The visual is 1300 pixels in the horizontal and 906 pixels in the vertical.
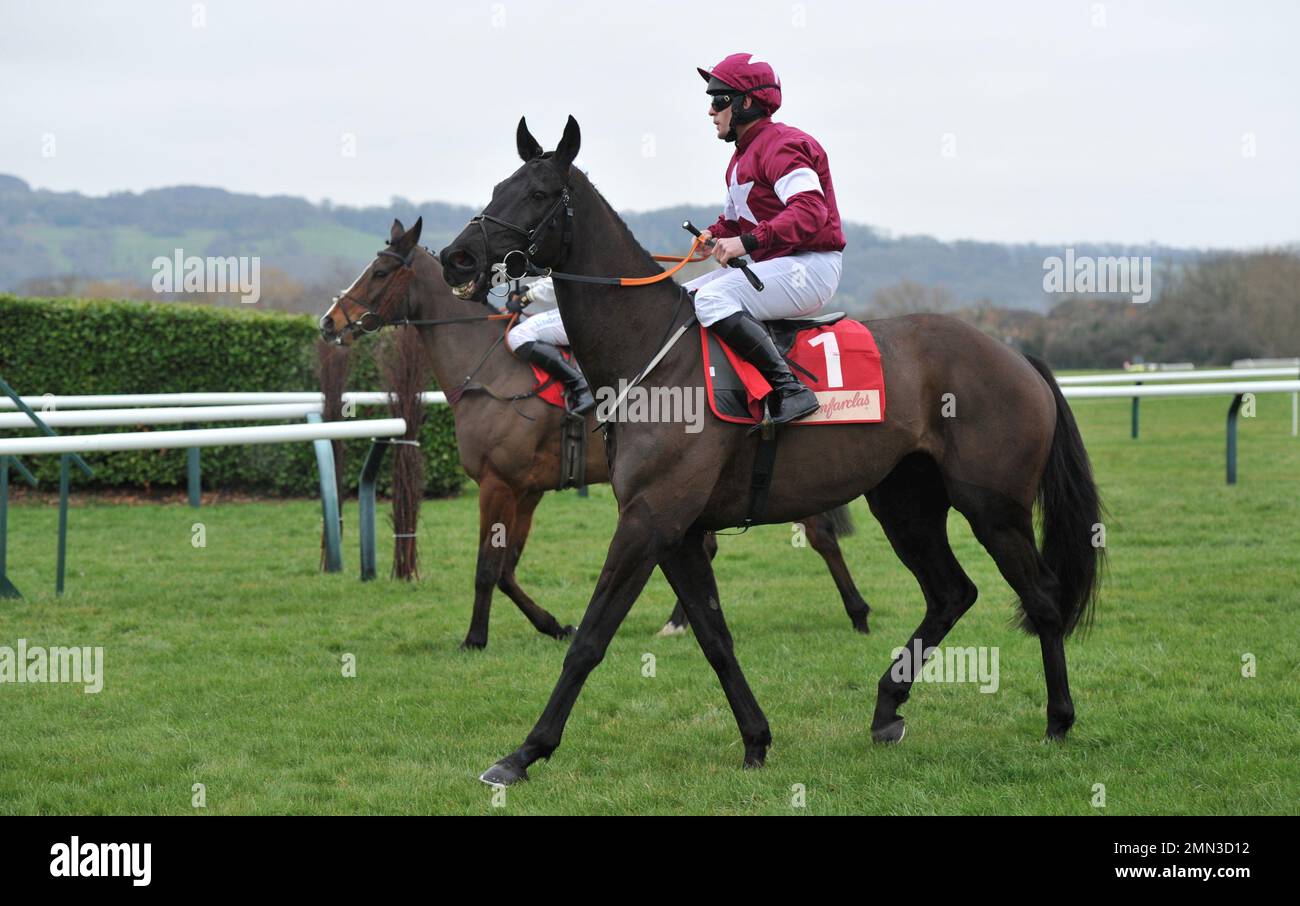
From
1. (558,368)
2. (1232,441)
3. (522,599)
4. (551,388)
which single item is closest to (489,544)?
(522,599)

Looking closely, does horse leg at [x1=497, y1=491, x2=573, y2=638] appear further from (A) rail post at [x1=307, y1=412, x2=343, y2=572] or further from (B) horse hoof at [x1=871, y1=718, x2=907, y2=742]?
(B) horse hoof at [x1=871, y1=718, x2=907, y2=742]

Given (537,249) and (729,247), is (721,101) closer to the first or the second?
(729,247)

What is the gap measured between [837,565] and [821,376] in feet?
8.67

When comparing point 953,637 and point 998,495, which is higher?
point 998,495

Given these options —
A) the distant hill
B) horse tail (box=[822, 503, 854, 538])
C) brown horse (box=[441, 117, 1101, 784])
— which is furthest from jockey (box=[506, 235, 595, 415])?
the distant hill

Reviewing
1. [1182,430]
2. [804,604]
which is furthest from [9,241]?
[804,604]

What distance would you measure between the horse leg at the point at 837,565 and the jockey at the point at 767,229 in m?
2.44

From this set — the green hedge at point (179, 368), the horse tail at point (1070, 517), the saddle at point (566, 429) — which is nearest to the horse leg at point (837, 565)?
the saddle at point (566, 429)

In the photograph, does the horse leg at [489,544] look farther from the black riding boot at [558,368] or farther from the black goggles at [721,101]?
the black goggles at [721,101]

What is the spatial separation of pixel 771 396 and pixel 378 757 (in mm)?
1993

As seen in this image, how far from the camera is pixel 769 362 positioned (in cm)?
434

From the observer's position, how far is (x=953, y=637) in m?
6.32

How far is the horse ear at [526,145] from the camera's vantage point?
167 inches
